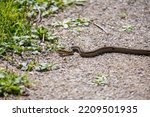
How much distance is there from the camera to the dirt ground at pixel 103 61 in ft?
23.4

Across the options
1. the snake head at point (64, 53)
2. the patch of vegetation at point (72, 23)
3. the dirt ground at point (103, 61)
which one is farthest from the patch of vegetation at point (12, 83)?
the patch of vegetation at point (72, 23)

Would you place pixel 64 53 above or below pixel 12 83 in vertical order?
below

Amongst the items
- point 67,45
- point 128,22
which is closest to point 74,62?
point 67,45

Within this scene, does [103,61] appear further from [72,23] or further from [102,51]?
[72,23]

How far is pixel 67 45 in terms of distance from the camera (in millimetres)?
8758

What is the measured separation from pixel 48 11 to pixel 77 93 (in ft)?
10.4

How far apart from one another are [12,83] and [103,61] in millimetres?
1589

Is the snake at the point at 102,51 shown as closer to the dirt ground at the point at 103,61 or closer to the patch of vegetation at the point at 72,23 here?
the dirt ground at the point at 103,61

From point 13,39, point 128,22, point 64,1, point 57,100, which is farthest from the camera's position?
point 64,1

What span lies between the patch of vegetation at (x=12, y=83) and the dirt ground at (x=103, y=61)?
99 millimetres

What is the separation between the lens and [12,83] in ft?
23.4

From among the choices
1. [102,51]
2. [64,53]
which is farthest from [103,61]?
[64,53]

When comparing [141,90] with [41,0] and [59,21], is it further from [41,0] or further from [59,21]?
[41,0]

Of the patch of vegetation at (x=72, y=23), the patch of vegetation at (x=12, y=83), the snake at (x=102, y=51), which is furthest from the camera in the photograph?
the patch of vegetation at (x=72, y=23)
